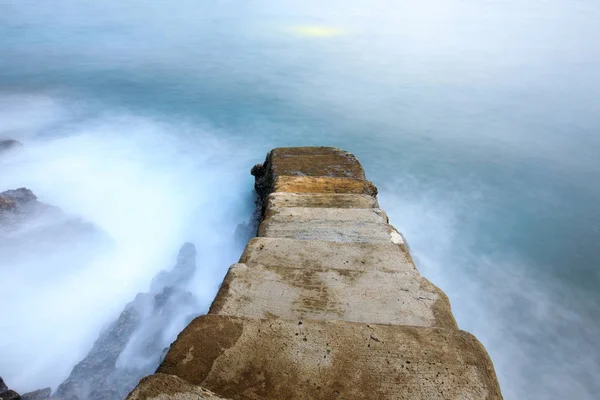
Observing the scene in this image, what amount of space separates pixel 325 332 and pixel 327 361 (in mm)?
139

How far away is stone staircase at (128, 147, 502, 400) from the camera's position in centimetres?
155

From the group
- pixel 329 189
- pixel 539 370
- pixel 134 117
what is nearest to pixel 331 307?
pixel 329 189

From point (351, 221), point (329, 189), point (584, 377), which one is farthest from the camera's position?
point (584, 377)

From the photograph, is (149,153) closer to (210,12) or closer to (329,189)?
(329,189)

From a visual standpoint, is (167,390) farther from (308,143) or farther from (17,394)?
(308,143)

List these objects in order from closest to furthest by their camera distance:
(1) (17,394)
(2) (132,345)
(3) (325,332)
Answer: (3) (325,332)
(1) (17,394)
(2) (132,345)

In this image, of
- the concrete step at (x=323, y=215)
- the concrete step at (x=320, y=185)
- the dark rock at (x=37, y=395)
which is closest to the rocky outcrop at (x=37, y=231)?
the dark rock at (x=37, y=395)

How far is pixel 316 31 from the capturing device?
27484mm

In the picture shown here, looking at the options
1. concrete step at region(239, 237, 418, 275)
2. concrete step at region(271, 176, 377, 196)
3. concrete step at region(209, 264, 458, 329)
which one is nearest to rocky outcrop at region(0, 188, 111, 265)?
concrete step at region(271, 176, 377, 196)

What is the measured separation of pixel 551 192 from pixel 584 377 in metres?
5.81

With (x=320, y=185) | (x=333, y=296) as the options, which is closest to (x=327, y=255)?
(x=333, y=296)

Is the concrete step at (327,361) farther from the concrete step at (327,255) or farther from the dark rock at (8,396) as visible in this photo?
the dark rock at (8,396)

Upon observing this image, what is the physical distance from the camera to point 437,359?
166cm

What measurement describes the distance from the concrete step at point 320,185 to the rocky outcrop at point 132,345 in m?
2.87
